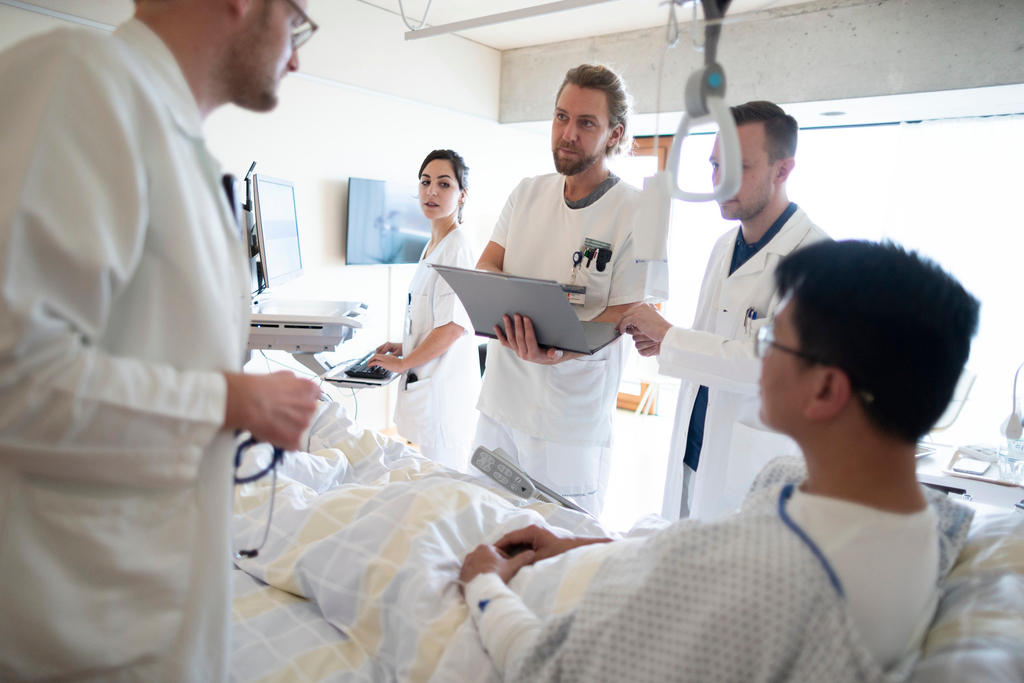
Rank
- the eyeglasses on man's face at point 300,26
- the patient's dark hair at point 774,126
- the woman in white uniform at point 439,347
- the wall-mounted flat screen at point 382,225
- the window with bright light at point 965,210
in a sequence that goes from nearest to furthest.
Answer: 1. the eyeglasses on man's face at point 300,26
2. the patient's dark hair at point 774,126
3. the woman in white uniform at point 439,347
4. the window with bright light at point 965,210
5. the wall-mounted flat screen at point 382,225

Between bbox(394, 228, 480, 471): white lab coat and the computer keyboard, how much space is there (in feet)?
0.74

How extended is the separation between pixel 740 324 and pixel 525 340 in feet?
2.04

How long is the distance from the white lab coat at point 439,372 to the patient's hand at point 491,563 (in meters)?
1.59

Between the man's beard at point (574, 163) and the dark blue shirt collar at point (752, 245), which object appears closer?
the dark blue shirt collar at point (752, 245)

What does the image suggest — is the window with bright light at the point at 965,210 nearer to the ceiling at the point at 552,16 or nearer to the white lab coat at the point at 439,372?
the ceiling at the point at 552,16

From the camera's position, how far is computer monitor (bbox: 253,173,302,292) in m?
2.21

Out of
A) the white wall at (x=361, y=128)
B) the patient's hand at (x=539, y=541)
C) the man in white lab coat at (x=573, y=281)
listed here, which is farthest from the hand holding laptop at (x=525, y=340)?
the white wall at (x=361, y=128)

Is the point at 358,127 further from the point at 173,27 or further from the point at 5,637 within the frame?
the point at 5,637

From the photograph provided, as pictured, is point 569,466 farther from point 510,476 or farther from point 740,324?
point 740,324

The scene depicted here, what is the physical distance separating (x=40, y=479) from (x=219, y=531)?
22 centimetres

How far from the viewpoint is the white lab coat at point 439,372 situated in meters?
2.85

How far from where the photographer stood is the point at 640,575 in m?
1.00

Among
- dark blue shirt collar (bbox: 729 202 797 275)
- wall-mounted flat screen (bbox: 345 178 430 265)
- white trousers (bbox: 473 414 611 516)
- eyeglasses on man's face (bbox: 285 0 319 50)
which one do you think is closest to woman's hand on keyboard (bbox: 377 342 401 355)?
white trousers (bbox: 473 414 611 516)

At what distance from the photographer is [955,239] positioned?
4117mm
